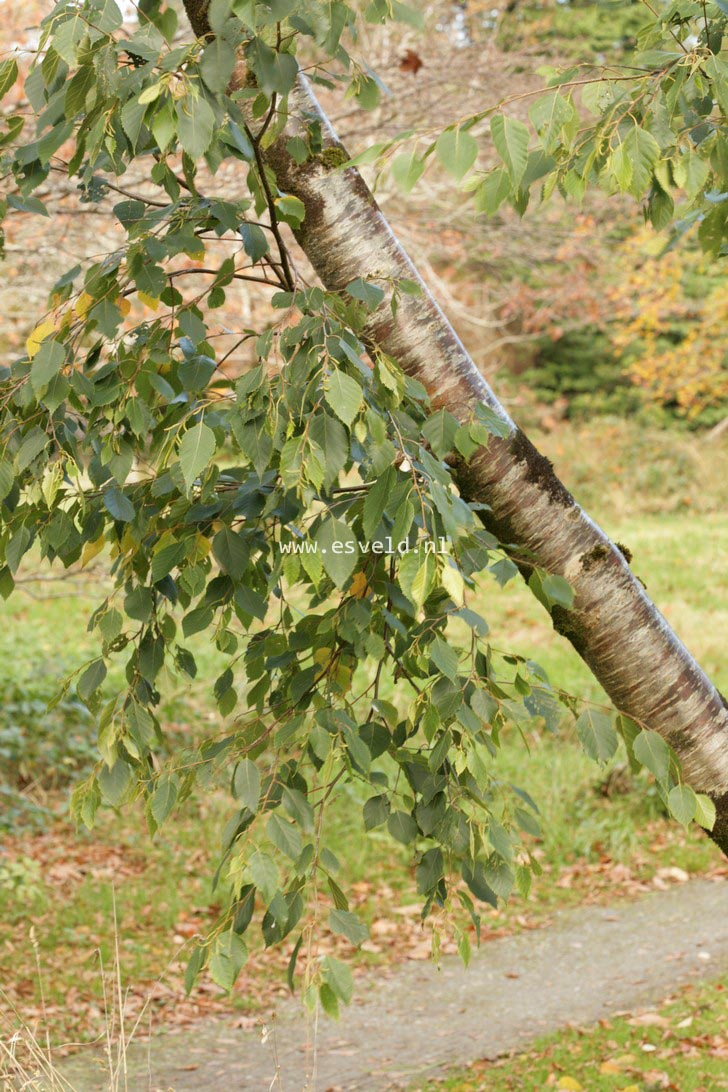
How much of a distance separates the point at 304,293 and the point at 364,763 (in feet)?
2.62

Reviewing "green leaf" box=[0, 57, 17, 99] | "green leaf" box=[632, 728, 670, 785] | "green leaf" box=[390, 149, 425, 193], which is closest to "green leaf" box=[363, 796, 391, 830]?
"green leaf" box=[632, 728, 670, 785]

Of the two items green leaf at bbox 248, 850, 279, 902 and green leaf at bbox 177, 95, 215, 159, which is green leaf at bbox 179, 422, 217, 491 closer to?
green leaf at bbox 177, 95, 215, 159

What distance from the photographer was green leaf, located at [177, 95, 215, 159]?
1.44m

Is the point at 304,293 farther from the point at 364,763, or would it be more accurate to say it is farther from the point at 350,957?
the point at 350,957

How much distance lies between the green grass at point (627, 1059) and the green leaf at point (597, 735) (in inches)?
91.5

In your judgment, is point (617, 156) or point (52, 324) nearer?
point (617, 156)

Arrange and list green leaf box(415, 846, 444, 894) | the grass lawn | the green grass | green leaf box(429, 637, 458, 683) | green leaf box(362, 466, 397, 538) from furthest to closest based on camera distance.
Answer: the grass lawn < the green grass < green leaf box(415, 846, 444, 894) < green leaf box(429, 637, 458, 683) < green leaf box(362, 466, 397, 538)

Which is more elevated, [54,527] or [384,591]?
[54,527]

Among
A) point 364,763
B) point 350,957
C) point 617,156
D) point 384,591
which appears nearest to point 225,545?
point 384,591

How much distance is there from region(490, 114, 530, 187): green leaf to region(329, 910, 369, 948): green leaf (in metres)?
1.20

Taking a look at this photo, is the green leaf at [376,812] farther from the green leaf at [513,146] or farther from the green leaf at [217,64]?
the green leaf at [217,64]

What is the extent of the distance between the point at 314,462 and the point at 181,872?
5.35 metres

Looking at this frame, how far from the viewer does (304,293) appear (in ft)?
5.61

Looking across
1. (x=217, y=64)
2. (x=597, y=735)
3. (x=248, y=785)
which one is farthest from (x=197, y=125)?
(x=597, y=735)
